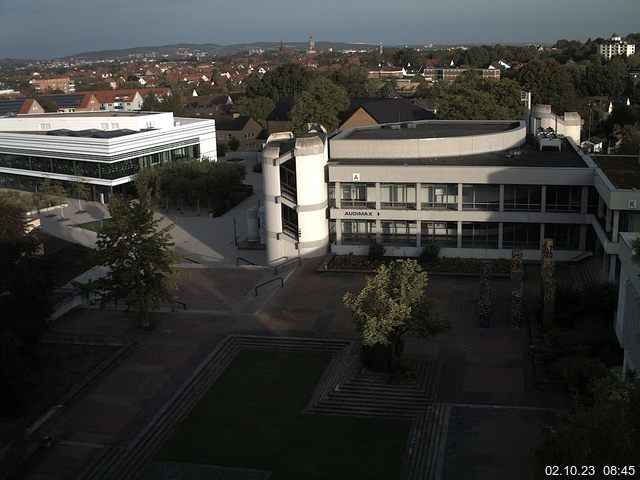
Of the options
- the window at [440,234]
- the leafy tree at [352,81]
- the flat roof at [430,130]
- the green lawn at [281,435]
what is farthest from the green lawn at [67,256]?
the leafy tree at [352,81]

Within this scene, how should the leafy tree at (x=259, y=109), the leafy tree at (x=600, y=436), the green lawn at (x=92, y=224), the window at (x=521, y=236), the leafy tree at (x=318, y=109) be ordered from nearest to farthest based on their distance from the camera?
the leafy tree at (x=600, y=436)
the window at (x=521, y=236)
the green lawn at (x=92, y=224)
the leafy tree at (x=318, y=109)
the leafy tree at (x=259, y=109)

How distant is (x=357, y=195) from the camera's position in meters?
38.6

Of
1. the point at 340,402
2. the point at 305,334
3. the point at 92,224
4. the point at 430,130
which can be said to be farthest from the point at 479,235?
the point at 92,224

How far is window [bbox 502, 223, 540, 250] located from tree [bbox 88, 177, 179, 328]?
17.0 m

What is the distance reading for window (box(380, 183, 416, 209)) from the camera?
124 feet

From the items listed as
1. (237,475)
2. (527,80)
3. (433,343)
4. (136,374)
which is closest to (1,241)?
(136,374)

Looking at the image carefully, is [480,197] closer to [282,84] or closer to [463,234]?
[463,234]

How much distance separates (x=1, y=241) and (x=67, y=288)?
911 cm

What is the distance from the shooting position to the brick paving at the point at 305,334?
20.7 meters

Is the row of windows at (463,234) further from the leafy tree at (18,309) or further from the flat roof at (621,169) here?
the leafy tree at (18,309)

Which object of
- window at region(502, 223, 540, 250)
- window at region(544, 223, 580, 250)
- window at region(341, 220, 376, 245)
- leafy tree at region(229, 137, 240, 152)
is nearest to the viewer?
window at region(544, 223, 580, 250)

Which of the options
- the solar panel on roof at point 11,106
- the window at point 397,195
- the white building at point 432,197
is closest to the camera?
the white building at point 432,197

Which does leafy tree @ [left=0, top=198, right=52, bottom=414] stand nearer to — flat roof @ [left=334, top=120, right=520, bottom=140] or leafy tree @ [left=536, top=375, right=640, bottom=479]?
leafy tree @ [left=536, top=375, right=640, bottom=479]

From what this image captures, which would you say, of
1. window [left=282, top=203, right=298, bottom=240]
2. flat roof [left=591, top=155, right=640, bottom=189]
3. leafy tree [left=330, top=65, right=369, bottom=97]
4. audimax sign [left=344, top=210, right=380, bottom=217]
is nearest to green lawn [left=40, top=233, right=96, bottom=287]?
window [left=282, top=203, right=298, bottom=240]
